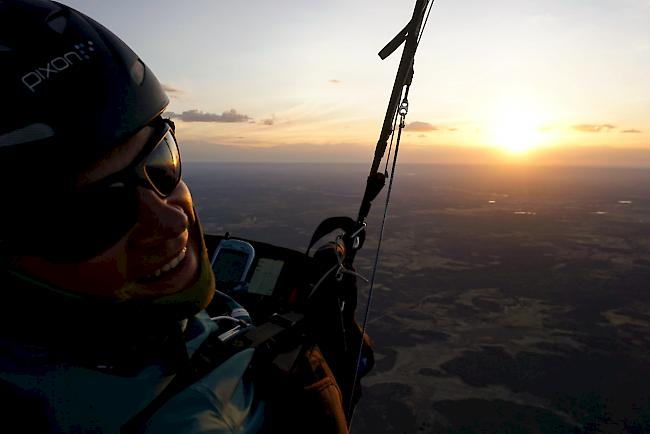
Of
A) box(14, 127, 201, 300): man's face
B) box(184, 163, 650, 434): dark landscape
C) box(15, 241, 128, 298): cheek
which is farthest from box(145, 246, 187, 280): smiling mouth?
box(184, 163, 650, 434): dark landscape

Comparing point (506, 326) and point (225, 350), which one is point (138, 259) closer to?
point (225, 350)

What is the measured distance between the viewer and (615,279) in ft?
267

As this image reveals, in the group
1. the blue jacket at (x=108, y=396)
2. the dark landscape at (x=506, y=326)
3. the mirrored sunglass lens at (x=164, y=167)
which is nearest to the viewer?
the blue jacket at (x=108, y=396)

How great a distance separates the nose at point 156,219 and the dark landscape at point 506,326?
42.3 meters

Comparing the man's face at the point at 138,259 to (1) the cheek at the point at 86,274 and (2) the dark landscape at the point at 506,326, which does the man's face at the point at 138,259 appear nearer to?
(1) the cheek at the point at 86,274

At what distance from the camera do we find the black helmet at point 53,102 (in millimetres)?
1310

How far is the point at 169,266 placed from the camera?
1.59m

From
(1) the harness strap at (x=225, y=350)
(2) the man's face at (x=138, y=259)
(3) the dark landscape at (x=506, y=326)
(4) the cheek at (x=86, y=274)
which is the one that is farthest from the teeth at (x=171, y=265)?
(3) the dark landscape at (x=506, y=326)

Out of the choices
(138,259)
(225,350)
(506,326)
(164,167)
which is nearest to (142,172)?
(164,167)

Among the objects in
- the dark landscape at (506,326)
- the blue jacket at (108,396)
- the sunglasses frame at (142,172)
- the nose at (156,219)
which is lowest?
the dark landscape at (506,326)

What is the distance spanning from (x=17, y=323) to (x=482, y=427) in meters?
44.1

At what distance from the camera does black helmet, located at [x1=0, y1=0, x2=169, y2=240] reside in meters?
1.31

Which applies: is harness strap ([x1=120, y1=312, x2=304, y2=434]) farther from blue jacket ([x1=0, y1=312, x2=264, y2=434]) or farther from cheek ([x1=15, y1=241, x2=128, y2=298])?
cheek ([x1=15, y1=241, x2=128, y2=298])

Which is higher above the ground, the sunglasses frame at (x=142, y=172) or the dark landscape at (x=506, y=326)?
the sunglasses frame at (x=142, y=172)
